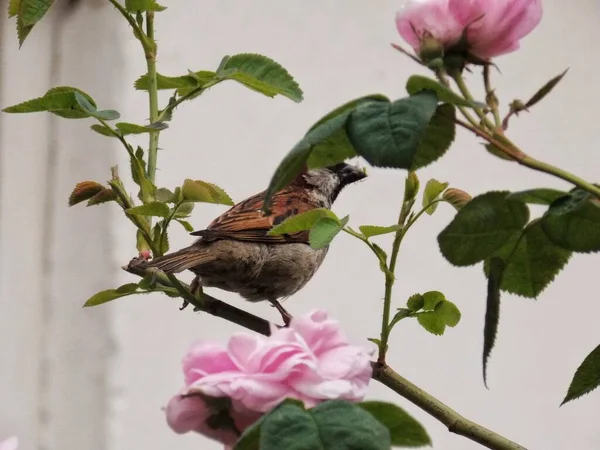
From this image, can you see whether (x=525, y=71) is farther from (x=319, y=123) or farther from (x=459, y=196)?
(x=319, y=123)

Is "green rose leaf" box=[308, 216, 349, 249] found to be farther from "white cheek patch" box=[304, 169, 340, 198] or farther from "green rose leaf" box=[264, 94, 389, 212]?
"white cheek patch" box=[304, 169, 340, 198]

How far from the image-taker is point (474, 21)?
15.3 inches

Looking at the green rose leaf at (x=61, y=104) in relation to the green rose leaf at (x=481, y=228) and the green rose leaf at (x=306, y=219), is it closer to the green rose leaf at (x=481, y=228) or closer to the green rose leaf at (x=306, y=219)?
the green rose leaf at (x=306, y=219)

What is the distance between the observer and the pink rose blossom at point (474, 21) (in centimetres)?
39

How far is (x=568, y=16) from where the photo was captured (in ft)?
6.12

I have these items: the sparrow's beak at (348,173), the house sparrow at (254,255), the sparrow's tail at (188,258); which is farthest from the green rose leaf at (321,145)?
the sparrow's beak at (348,173)

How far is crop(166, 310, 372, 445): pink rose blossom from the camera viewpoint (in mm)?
329

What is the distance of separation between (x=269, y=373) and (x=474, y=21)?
187 millimetres

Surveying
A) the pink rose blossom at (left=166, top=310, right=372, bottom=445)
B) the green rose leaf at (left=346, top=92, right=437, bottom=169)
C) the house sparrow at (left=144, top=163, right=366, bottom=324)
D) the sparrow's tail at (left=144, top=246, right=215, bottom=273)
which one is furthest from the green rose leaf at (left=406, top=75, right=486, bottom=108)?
the house sparrow at (left=144, top=163, right=366, bottom=324)

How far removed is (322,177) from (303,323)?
3.00ft

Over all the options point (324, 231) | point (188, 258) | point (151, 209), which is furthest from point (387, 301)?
point (188, 258)

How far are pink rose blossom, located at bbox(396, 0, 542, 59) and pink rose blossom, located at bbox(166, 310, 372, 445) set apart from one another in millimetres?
146

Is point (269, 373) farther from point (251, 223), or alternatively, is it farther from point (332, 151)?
point (251, 223)

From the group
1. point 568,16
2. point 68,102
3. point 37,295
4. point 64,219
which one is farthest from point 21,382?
point 568,16
